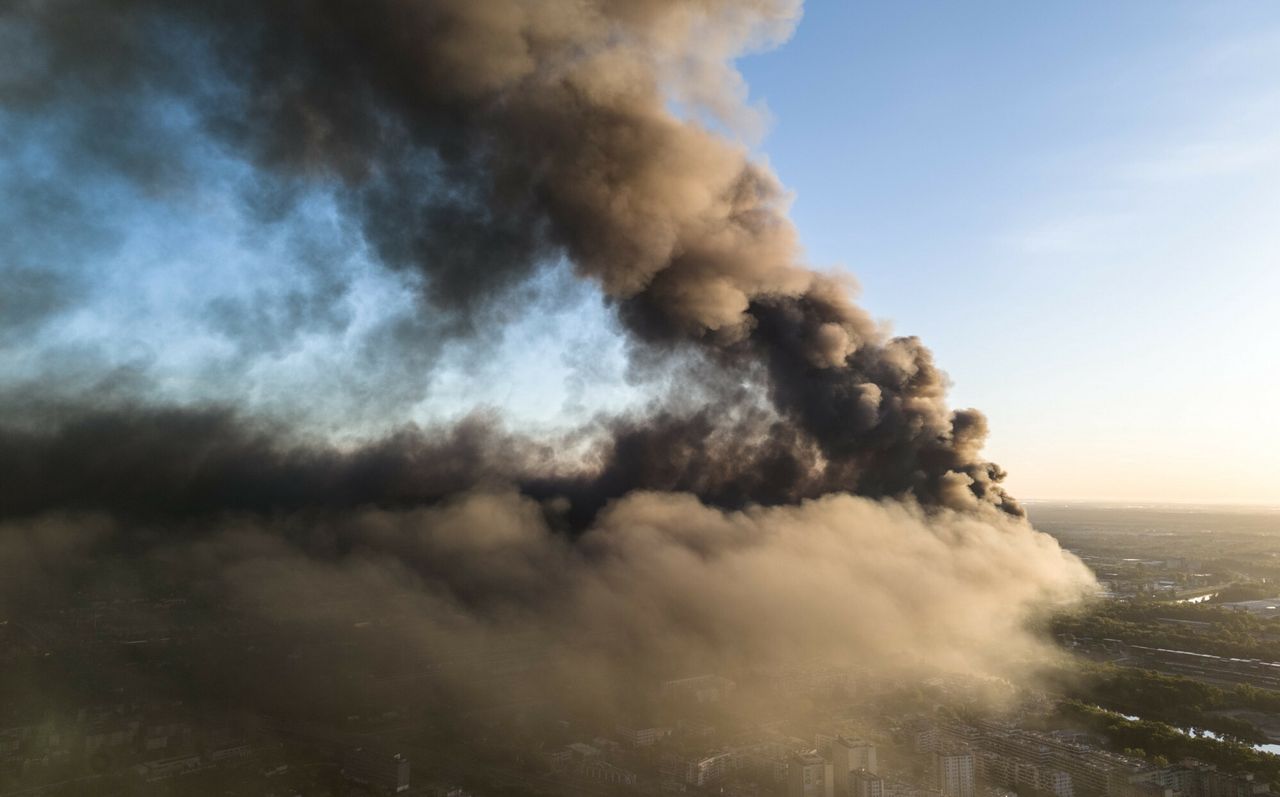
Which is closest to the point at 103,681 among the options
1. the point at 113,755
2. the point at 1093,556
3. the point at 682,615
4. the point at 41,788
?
the point at 113,755

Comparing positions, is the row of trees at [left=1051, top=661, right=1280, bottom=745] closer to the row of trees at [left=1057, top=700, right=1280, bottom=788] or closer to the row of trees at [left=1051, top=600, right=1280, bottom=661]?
the row of trees at [left=1057, top=700, right=1280, bottom=788]

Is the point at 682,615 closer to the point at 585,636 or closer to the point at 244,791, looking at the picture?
the point at 585,636

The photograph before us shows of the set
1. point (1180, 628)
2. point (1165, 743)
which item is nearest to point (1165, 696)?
point (1165, 743)

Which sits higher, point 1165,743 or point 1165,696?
point 1165,743

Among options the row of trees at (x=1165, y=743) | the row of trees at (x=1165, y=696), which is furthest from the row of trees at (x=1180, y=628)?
the row of trees at (x=1165, y=743)

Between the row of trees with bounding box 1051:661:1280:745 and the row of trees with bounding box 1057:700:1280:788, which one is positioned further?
the row of trees with bounding box 1051:661:1280:745

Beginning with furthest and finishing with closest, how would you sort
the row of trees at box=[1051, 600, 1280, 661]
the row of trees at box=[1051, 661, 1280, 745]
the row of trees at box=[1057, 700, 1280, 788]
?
the row of trees at box=[1051, 600, 1280, 661] < the row of trees at box=[1051, 661, 1280, 745] < the row of trees at box=[1057, 700, 1280, 788]

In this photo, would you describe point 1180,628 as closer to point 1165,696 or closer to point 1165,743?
point 1165,696

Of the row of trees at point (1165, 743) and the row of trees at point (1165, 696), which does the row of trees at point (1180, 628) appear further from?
the row of trees at point (1165, 743)

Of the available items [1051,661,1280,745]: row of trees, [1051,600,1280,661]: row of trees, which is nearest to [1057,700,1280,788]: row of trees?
[1051,661,1280,745]: row of trees

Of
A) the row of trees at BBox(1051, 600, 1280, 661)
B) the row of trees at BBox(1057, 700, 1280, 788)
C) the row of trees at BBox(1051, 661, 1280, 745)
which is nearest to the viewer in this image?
the row of trees at BBox(1057, 700, 1280, 788)

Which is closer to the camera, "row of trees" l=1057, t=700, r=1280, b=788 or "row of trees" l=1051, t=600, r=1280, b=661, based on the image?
"row of trees" l=1057, t=700, r=1280, b=788
